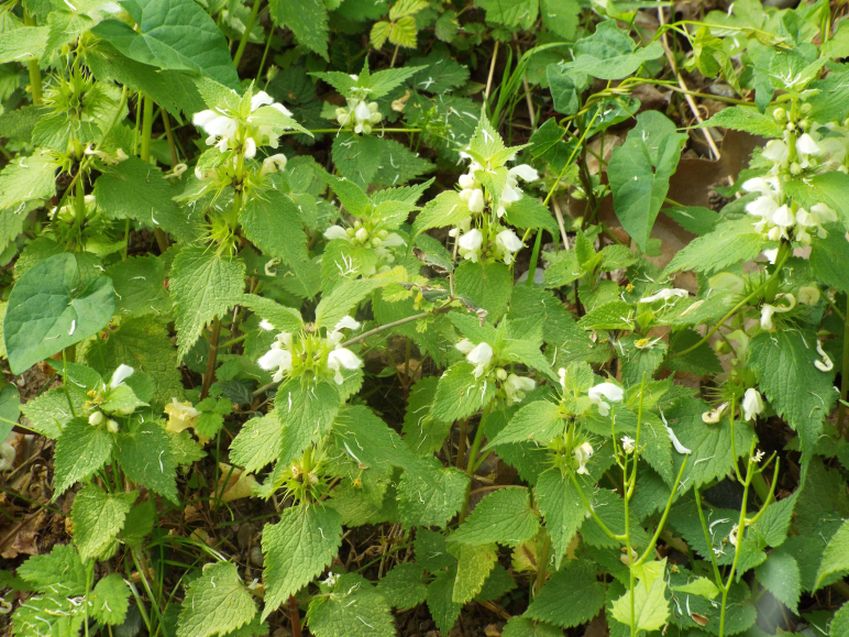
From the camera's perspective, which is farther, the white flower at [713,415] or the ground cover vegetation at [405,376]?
the white flower at [713,415]

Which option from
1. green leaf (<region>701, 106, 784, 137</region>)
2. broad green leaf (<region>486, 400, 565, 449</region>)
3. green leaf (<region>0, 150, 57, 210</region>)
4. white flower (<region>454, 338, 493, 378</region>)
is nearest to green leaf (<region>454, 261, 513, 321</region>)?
white flower (<region>454, 338, 493, 378</region>)

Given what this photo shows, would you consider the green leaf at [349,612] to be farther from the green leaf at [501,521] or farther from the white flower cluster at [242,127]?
the white flower cluster at [242,127]

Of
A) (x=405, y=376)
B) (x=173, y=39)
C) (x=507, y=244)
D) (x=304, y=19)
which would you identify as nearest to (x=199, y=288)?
(x=173, y=39)

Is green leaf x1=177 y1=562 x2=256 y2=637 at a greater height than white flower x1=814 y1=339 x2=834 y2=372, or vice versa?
white flower x1=814 y1=339 x2=834 y2=372

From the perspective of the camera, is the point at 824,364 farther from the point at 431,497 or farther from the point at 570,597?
the point at 431,497

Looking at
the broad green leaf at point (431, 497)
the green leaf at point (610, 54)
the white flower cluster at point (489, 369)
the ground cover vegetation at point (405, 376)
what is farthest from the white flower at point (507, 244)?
the green leaf at point (610, 54)

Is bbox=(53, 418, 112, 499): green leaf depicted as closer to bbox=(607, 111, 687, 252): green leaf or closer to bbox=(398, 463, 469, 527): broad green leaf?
bbox=(398, 463, 469, 527): broad green leaf

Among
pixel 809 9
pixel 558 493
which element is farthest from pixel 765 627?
pixel 809 9

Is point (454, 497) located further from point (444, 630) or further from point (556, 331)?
point (556, 331)
